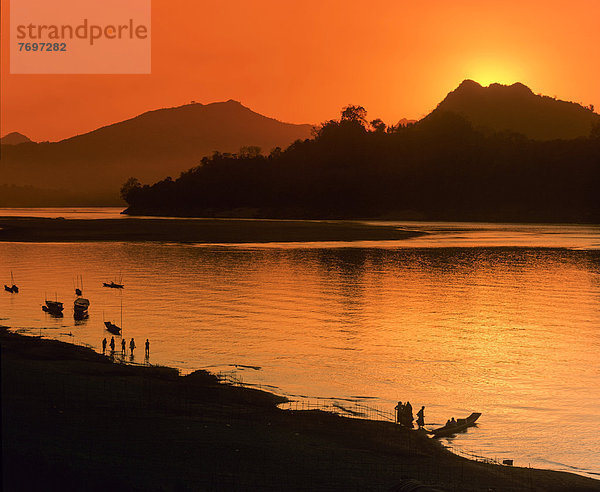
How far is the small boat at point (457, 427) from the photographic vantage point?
1143 inches

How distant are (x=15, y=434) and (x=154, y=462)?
3.97 meters

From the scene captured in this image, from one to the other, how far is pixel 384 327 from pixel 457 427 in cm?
2444

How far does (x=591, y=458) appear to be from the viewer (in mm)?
27359

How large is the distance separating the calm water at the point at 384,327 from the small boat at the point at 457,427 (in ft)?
1.32

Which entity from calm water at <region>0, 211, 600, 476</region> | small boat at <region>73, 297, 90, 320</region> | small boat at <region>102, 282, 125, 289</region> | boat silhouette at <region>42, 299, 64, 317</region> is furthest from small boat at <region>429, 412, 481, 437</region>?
small boat at <region>102, 282, 125, 289</region>

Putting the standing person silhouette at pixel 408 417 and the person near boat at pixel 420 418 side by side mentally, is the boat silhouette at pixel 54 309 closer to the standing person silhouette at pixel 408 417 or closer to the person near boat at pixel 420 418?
the standing person silhouette at pixel 408 417

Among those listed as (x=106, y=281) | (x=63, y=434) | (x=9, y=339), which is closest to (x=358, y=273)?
(x=106, y=281)

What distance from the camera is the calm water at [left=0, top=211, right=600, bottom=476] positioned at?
33.5m

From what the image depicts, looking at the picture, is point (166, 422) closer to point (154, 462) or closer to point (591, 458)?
point (154, 462)

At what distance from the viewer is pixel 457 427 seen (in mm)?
29625

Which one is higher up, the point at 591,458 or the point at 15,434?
the point at 15,434

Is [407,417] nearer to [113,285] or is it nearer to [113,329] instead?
[113,329]

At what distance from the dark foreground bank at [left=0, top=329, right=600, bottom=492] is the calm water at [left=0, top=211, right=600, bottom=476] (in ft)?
11.7

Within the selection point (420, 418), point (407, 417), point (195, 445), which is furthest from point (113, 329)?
point (195, 445)
